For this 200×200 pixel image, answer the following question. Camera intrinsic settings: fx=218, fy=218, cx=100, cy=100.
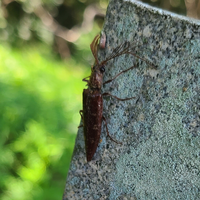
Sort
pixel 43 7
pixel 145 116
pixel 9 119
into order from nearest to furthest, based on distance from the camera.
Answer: pixel 145 116 < pixel 9 119 < pixel 43 7

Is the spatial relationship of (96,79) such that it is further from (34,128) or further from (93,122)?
(34,128)

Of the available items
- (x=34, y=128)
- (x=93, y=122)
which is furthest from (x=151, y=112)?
(x=34, y=128)

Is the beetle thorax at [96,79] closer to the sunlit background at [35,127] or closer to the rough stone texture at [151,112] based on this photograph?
the rough stone texture at [151,112]

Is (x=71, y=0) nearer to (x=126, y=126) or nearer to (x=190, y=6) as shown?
(x=190, y=6)

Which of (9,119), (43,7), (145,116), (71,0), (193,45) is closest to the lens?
(193,45)

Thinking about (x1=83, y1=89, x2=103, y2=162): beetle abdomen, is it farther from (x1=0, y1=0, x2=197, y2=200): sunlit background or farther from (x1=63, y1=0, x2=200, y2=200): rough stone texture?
(x1=0, y1=0, x2=197, y2=200): sunlit background

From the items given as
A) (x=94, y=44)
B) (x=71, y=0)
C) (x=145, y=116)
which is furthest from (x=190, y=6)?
(x=145, y=116)

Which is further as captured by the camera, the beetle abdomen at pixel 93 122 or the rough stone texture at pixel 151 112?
the beetle abdomen at pixel 93 122

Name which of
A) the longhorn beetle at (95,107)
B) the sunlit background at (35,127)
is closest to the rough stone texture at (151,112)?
the longhorn beetle at (95,107)

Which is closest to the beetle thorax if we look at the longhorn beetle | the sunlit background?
the longhorn beetle
